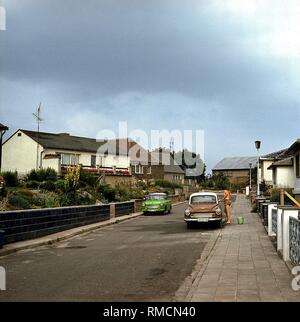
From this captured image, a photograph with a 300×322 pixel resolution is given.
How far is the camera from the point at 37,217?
17016 millimetres

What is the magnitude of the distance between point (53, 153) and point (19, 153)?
4.17 meters

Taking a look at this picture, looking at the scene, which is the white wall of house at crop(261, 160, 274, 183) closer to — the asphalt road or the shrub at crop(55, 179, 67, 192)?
the shrub at crop(55, 179, 67, 192)

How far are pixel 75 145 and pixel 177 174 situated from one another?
117ft

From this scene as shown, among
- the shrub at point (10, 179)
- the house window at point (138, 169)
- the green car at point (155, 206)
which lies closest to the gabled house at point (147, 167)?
the house window at point (138, 169)

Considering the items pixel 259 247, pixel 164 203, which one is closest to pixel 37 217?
pixel 259 247

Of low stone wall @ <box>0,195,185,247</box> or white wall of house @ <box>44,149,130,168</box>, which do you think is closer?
low stone wall @ <box>0,195,185,247</box>

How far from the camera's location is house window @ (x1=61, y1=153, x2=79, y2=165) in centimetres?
5466

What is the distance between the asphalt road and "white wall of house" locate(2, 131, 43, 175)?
3589cm

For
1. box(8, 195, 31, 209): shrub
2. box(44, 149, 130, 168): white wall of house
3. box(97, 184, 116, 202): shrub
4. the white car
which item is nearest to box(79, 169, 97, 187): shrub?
box(97, 184, 116, 202): shrub

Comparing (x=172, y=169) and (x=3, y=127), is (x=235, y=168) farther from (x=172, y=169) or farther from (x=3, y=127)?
(x=3, y=127)

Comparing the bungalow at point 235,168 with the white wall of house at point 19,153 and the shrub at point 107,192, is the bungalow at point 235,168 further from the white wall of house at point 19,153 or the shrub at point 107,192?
the shrub at point 107,192

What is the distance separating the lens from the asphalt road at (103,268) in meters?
8.06

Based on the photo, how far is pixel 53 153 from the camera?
2060 inches

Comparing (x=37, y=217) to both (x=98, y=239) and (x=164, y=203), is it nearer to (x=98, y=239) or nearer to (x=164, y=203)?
(x=98, y=239)
